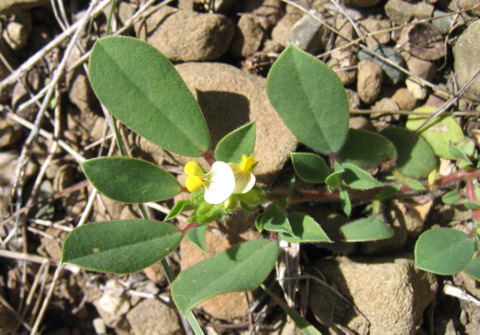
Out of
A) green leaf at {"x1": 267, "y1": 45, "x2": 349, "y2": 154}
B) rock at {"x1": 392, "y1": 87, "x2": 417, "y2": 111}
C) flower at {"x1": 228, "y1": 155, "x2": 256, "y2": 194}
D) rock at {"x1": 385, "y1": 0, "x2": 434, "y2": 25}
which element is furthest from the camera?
rock at {"x1": 392, "y1": 87, "x2": 417, "y2": 111}

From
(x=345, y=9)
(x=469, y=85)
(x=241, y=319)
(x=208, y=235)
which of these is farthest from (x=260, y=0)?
(x=241, y=319)

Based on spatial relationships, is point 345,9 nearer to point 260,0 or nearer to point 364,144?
point 260,0

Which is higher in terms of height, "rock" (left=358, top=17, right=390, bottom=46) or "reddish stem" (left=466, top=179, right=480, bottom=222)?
"rock" (left=358, top=17, right=390, bottom=46)

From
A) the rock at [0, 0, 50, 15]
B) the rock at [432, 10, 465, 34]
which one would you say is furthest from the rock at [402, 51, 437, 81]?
the rock at [0, 0, 50, 15]

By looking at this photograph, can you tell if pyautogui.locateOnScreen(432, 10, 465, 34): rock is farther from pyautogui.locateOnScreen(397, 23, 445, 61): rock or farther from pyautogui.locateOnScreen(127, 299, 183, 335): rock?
pyautogui.locateOnScreen(127, 299, 183, 335): rock

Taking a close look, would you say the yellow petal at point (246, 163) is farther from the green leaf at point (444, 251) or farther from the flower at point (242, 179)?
the green leaf at point (444, 251)

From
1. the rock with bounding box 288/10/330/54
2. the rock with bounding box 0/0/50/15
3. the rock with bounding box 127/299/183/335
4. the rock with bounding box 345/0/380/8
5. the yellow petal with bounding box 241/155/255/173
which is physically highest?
the rock with bounding box 0/0/50/15

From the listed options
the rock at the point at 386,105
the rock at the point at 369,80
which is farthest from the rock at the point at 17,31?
the rock at the point at 386,105

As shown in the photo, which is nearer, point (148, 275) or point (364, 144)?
point (364, 144)
